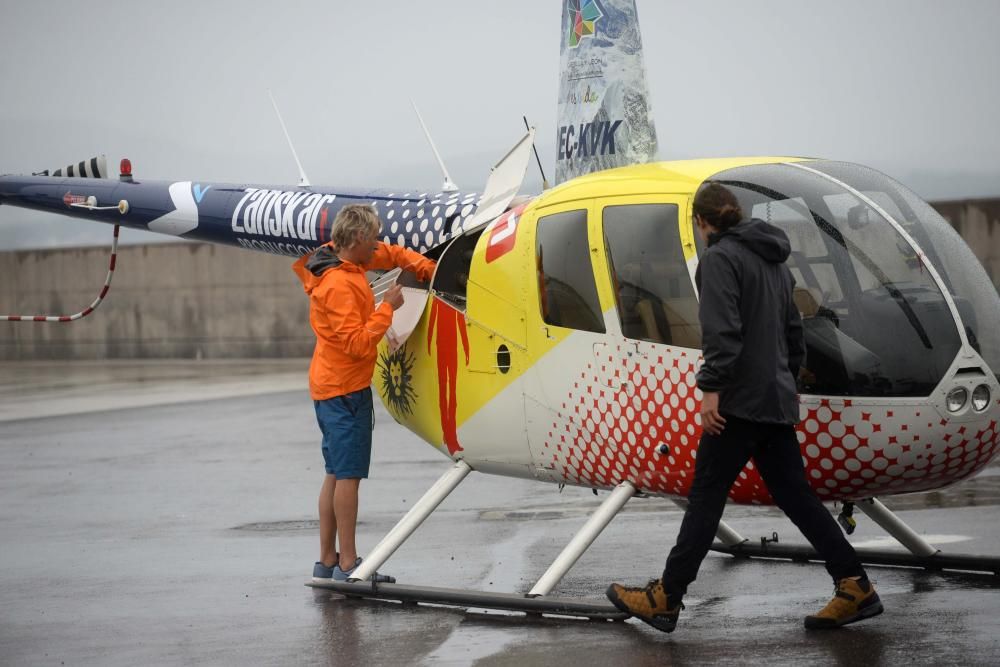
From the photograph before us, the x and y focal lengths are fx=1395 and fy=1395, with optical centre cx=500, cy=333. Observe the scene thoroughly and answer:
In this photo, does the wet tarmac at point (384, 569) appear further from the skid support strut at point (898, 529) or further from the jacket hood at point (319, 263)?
the jacket hood at point (319, 263)

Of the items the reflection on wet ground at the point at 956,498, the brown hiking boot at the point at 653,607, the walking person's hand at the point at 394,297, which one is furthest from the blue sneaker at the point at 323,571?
the reflection on wet ground at the point at 956,498

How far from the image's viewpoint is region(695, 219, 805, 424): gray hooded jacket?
16.6ft

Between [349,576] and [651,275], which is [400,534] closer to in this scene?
[349,576]

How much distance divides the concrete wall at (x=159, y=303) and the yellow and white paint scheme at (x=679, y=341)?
18.2m

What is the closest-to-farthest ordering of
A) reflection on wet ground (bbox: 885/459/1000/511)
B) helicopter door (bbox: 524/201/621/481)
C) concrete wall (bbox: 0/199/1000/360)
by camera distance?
helicopter door (bbox: 524/201/621/481), reflection on wet ground (bbox: 885/459/1000/511), concrete wall (bbox: 0/199/1000/360)

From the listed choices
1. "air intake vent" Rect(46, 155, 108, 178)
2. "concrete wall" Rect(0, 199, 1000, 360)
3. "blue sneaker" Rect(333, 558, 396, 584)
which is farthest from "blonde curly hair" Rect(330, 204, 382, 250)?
"concrete wall" Rect(0, 199, 1000, 360)

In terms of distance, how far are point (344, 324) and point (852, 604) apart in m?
2.62

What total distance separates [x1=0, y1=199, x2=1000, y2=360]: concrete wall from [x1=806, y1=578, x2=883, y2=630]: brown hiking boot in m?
19.3

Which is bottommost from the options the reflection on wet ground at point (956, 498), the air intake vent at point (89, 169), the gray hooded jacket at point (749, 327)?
the reflection on wet ground at point (956, 498)

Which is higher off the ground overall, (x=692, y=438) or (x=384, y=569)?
(x=692, y=438)

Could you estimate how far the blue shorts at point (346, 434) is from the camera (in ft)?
21.9

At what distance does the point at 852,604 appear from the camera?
536 centimetres

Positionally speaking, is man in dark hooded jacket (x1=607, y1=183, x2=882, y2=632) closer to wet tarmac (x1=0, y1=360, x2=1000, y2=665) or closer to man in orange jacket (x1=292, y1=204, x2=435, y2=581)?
wet tarmac (x1=0, y1=360, x2=1000, y2=665)

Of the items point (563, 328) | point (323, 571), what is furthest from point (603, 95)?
point (323, 571)
